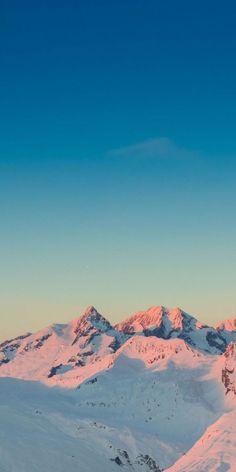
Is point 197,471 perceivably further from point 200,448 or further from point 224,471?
point 200,448

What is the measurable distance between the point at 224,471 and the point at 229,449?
1752 cm

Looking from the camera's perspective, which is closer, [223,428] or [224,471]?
[224,471]

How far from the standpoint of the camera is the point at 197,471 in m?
128

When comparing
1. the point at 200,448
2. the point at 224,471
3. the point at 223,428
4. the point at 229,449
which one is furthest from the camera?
the point at 223,428

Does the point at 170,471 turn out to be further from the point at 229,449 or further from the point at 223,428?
the point at 223,428

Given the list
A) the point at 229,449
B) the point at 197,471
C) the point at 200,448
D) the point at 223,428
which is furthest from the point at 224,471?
the point at 223,428

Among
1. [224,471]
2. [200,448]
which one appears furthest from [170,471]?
[224,471]

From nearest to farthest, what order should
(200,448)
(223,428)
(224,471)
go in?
(224,471), (200,448), (223,428)

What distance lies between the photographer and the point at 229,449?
143m

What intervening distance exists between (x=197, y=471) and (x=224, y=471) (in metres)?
5.15

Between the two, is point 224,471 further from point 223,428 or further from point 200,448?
point 223,428

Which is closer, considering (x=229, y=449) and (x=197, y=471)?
(x=197, y=471)

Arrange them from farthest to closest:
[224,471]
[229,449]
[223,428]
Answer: [223,428]
[229,449]
[224,471]

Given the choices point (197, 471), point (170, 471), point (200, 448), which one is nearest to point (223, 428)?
point (200, 448)
